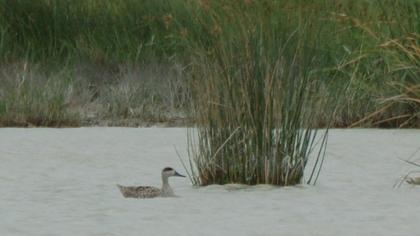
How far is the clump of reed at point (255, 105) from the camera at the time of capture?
7645 mm

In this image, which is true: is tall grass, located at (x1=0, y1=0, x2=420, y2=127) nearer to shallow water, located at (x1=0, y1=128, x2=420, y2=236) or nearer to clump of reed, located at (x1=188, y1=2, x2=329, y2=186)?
shallow water, located at (x1=0, y1=128, x2=420, y2=236)

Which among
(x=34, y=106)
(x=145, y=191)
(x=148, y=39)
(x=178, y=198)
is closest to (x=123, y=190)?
(x=145, y=191)

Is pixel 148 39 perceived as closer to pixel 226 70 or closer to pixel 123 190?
pixel 226 70

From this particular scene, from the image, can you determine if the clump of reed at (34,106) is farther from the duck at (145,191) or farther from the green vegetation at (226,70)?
the duck at (145,191)

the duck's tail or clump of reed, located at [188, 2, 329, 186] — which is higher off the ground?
clump of reed, located at [188, 2, 329, 186]

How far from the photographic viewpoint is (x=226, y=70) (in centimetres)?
767

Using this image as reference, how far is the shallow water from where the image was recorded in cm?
623

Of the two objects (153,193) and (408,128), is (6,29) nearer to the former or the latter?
(408,128)

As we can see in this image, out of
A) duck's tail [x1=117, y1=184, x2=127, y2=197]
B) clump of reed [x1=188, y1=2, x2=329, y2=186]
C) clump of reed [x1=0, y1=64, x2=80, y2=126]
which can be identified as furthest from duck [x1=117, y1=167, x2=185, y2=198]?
clump of reed [x1=0, y1=64, x2=80, y2=126]

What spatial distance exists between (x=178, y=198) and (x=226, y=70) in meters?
0.83

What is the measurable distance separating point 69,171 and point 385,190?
6.63 ft

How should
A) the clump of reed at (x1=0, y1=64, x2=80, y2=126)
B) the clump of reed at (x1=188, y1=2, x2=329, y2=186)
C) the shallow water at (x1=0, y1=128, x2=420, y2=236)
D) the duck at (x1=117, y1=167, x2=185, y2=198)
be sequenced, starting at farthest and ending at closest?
the clump of reed at (x1=0, y1=64, x2=80, y2=126) < the clump of reed at (x1=188, y1=2, x2=329, y2=186) < the duck at (x1=117, y1=167, x2=185, y2=198) < the shallow water at (x1=0, y1=128, x2=420, y2=236)

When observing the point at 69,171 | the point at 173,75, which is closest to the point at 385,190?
the point at 69,171

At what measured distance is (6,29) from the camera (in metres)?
13.3
